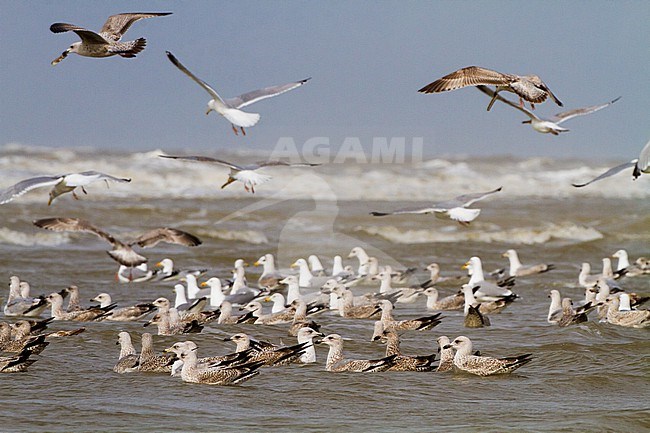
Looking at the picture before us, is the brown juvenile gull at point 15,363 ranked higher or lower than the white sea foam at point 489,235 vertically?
lower

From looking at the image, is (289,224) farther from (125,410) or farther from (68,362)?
(125,410)

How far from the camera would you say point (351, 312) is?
12.7 metres

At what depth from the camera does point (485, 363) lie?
31.4ft

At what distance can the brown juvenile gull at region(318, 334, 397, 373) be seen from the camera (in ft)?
31.4

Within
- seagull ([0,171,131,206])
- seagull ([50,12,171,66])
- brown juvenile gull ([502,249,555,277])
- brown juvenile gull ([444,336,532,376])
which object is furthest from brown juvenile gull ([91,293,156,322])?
brown juvenile gull ([502,249,555,277])

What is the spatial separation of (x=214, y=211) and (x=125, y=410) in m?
19.4

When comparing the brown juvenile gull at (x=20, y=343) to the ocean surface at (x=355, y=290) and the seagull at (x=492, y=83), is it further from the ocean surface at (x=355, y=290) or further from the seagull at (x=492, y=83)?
the seagull at (x=492, y=83)

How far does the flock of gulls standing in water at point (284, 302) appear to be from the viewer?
9.62 meters

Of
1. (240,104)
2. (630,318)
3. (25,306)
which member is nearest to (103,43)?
(240,104)

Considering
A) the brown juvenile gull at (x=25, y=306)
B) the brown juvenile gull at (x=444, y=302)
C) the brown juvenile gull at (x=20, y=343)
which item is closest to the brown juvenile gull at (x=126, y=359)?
the brown juvenile gull at (x=20, y=343)

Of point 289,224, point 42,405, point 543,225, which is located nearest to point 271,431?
point 42,405

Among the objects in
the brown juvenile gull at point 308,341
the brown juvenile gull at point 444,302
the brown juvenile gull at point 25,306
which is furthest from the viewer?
the brown juvenile gull at point 444,302

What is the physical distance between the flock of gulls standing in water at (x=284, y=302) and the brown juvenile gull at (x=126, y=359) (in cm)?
1

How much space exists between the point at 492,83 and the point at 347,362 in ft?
8.84
